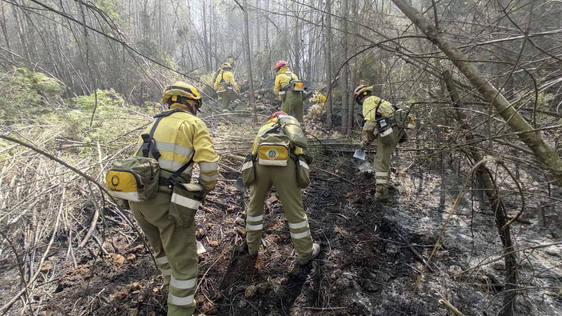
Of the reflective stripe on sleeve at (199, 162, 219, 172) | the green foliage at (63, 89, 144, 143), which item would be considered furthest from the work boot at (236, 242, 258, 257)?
the green foliage at (63, 89, 144, 143)

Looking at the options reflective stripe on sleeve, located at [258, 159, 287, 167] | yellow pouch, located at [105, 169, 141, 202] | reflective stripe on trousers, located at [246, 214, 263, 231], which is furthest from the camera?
reflective stripe on trousers, located at [246, 214, 263, 231]

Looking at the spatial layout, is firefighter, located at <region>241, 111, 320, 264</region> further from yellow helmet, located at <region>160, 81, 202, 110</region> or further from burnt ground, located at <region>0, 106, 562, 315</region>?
yellow helmet, located at <region>160, 81, 202, 110</region>

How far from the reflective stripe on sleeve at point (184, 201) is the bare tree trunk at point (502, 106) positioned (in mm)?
2076

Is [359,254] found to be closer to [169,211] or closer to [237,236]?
[237,236]

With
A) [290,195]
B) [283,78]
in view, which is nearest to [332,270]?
[290,195]

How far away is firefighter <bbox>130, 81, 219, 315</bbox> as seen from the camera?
2160 mm

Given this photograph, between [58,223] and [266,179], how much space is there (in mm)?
2652

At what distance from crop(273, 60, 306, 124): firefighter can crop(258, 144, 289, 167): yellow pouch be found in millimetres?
3875

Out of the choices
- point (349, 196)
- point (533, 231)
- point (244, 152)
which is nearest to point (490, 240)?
point (533, 231)

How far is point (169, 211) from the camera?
2119 mm

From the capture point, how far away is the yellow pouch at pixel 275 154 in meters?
2.61

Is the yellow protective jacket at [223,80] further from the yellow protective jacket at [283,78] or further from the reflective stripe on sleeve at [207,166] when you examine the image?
the reflective stripe on sleeve at [207,166]

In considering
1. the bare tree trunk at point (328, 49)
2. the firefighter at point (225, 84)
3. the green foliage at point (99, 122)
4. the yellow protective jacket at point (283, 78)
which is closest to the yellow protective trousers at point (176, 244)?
the bare tree trunk at point (328, 49)

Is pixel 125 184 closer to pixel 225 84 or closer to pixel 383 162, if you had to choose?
pixel 383 162
